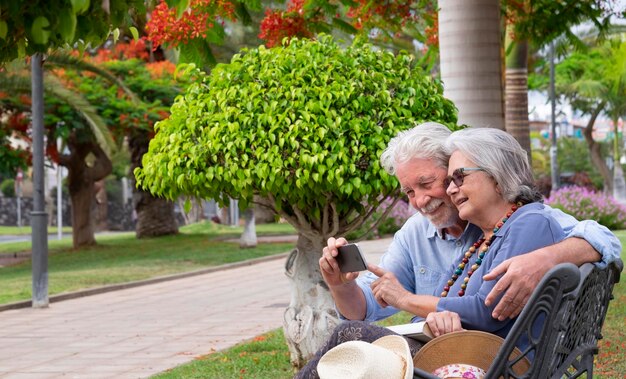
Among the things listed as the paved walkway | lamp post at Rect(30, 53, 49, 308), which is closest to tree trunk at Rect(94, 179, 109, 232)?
the paved walkway

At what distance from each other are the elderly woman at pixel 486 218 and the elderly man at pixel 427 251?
0.08 m

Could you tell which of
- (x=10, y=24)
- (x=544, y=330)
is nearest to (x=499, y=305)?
(x=544, y=330)

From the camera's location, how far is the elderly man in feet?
11.8

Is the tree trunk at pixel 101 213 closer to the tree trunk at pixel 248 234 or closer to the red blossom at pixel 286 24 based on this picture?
the tree trunk at pixel 248 234

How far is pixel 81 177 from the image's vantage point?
29.2 meters

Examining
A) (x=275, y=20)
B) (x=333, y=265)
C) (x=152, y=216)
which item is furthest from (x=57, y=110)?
(x=333, y=265)

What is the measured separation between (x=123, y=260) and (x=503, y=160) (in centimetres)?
2168

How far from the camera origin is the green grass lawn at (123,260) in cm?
1911

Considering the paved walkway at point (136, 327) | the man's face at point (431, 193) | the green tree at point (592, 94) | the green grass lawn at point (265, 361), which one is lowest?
the paved walkway at point (136, 327)

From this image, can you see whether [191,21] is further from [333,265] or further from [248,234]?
[248,234]

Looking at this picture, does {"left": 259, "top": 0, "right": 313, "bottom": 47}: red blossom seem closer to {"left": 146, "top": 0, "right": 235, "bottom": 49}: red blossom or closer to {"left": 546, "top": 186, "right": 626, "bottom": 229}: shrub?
{"left": 146, "top": 0, "right": 235, "bottom": 49}: red blossom

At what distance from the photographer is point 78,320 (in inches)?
545

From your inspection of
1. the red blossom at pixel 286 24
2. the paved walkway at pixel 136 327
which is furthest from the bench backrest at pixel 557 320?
the red blossom at pixel 286 24

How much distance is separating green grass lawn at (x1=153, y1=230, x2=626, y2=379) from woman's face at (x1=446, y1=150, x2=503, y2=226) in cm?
368
